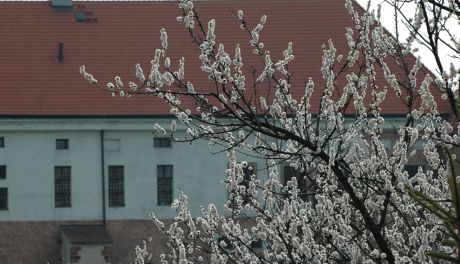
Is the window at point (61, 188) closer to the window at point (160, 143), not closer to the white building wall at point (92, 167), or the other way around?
the white building wall at point (92, 167)

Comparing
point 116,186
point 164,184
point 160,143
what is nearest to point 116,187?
point 116,186

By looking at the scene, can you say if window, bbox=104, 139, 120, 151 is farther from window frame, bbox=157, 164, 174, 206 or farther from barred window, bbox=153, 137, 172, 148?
window frame, bbox=157, 164, 174, 206

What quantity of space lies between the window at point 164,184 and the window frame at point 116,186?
45.3 inches

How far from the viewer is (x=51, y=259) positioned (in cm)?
4544

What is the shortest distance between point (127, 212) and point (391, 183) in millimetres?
35809

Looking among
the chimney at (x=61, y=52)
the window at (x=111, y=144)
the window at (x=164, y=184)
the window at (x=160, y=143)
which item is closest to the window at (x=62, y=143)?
the window at (x=111, y=144)

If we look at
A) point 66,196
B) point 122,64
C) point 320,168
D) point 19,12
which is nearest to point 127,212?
point 66,196

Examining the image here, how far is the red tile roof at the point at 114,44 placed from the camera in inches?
1859

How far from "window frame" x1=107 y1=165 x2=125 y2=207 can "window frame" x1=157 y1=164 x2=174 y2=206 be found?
1.14m

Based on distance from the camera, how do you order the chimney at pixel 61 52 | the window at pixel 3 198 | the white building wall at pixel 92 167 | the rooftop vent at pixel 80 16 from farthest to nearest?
the rooftop vent at pixel 80 16
the chimney at pixel 61 52
the white building wall at pixel 92 167
the window at pixel 3 198

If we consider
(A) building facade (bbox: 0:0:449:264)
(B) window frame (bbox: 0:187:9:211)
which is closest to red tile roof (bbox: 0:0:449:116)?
(A) building facade (bbox: 0:0:449:264)

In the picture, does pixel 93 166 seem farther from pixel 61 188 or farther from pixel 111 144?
pixel 61 188

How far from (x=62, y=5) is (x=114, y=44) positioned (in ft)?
8.05

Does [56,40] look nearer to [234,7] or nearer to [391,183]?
[234,7]
